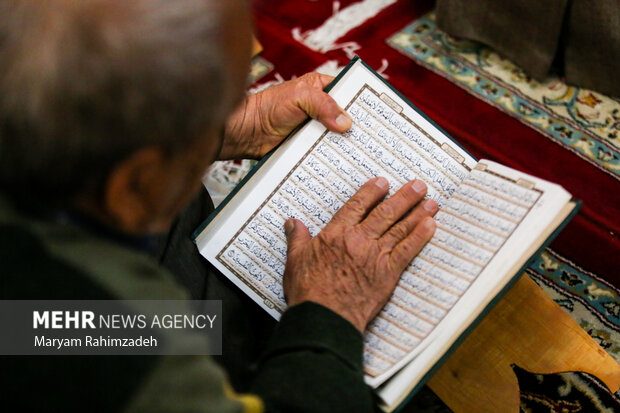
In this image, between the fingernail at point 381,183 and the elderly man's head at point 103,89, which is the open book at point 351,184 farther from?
the elderly man's head at point 103,89

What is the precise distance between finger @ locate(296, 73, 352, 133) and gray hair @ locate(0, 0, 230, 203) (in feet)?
1.19

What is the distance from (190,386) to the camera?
532 millimetres

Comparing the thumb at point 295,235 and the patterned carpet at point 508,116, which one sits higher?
the patterned carpet at point 508,116

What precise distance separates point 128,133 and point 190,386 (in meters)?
0.25

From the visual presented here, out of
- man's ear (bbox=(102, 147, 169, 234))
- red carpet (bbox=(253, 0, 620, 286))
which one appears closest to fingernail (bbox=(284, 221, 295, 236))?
man's ear (bbox=(102, 147, 169, 234))

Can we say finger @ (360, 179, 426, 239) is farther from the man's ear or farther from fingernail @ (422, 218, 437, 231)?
the man's ear

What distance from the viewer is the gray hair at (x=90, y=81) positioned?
0.44 metres

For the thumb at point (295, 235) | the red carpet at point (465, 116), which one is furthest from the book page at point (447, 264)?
the red carpet at point (465, 116)

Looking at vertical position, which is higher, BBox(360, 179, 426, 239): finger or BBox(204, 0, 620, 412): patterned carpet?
BBox(204, 0, 620, 412): patterned carpet

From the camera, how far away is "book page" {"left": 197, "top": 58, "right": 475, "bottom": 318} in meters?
0.83

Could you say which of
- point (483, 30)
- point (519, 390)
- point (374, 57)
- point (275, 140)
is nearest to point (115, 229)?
point (275, 140)

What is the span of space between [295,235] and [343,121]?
189 millimetres

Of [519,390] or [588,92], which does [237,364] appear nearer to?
[519,390]

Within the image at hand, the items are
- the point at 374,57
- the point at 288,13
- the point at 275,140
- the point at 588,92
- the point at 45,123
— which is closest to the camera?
the point at 45,123
